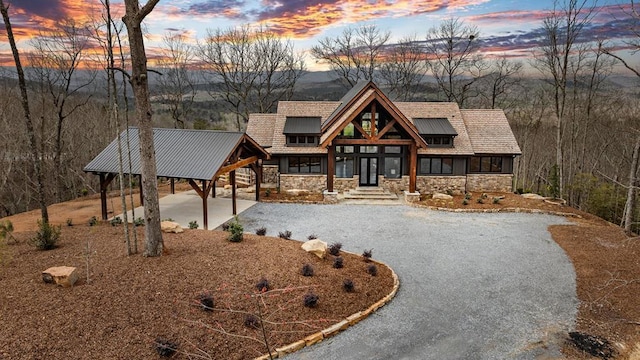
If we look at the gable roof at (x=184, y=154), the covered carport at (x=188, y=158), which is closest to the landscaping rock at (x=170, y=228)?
the covered carport at (x=188, y=158)

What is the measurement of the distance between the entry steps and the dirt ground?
998cm

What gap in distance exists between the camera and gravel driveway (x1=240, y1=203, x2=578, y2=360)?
305 inches

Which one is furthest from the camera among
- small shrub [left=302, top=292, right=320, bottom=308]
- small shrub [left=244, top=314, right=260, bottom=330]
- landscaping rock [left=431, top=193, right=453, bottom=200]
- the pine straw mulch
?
landscaping rock [left=431, top=193, right=453, bottom=200]

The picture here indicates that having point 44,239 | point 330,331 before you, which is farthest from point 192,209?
point 330,331

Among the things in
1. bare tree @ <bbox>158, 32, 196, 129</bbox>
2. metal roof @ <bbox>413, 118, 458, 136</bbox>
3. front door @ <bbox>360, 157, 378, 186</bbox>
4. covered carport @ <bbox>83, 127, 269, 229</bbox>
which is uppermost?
bare tree @ <bbox>158, 32, 196, 129</bbox>

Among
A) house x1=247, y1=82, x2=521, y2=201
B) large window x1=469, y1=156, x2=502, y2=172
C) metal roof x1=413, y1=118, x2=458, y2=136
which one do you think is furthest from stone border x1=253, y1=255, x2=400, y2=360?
large window x1=469, y1=156, x2=502, y2=172

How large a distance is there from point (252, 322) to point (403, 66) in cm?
3619

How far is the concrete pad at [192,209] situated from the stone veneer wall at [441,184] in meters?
10.7

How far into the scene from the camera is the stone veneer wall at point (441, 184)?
919 inches

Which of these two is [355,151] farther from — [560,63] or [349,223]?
[560,63]

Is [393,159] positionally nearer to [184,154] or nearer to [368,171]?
[368,171]

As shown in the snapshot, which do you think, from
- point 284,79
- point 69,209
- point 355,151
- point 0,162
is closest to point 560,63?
point 355,151

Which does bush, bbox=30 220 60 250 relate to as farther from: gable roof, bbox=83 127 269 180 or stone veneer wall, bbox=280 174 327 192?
stone veneer wall, bbox=280 174 327 192

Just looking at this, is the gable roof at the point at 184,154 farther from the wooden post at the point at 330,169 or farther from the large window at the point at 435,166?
the large window at the point at 435,166
